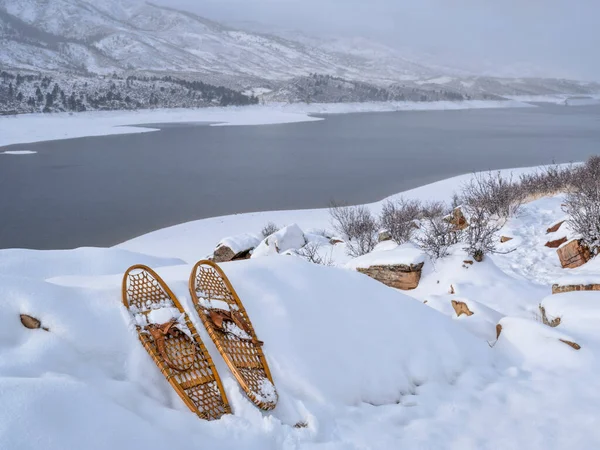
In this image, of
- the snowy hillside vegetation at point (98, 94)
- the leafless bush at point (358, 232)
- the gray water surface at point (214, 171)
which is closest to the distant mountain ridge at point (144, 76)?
the snowy hillside vegetation at point (98, 94)

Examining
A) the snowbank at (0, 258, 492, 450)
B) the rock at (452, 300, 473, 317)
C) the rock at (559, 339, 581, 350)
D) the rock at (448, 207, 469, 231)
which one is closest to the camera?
the snowbank at (0, 258, 492, 450)

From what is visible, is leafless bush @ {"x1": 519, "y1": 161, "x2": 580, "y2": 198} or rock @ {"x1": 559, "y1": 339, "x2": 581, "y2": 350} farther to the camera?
leafless bush @ {"x1": 519, "y1": 161, "x2": 580, "y2": 198}

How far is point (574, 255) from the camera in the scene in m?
7.77

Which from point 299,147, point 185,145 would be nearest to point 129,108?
point 185,145

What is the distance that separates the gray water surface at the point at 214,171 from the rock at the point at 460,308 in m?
13.5

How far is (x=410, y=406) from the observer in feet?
11.0

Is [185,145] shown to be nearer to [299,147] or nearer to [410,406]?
[299,147]

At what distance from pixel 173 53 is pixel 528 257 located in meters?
187

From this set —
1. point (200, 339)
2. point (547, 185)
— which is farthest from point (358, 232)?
point (200, 339)

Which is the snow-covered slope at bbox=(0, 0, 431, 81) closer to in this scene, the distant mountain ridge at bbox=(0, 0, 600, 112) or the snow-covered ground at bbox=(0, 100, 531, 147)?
the distant mountain ridge at bbox=(0, 0, 600, 112)

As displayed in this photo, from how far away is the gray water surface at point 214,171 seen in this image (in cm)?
1916

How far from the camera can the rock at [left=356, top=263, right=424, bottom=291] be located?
7.34 meters

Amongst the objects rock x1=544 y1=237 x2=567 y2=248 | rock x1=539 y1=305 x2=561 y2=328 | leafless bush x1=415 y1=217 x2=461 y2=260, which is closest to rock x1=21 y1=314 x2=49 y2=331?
rock x1=539 y1=305 x2=561 y2=328

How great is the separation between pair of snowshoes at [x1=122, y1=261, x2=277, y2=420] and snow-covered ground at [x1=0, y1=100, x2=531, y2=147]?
136 feet
